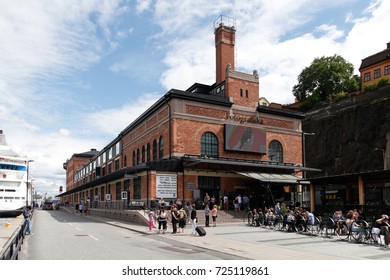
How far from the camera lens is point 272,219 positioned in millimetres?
24891

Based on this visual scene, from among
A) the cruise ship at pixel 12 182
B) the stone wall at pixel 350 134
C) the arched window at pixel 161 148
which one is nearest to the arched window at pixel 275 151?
the arched window at pixel 161 148

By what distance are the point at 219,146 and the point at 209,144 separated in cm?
113

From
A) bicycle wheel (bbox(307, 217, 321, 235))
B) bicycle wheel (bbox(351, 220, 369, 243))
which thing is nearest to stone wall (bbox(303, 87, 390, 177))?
bicycle wheel (bbox(307, 217, 321, 235))

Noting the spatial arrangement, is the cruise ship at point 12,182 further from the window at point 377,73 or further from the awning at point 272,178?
the window at point 377,73

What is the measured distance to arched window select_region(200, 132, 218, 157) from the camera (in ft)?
127

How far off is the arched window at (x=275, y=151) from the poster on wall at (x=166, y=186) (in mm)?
13415

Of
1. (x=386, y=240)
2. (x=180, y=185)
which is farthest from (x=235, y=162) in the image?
(x=386, y=240)

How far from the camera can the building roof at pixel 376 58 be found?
74569mm

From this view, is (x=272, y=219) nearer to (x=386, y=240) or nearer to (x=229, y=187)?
(x=386, y=240)

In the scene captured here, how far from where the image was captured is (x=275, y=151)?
44.1m

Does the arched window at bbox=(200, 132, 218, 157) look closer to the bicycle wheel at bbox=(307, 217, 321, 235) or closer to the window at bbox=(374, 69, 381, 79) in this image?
the bicycle wheel at bbox=(307, 217, 321, 235)

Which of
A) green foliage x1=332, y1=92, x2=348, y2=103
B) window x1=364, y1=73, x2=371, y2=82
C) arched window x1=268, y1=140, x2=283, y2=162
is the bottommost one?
arched window x1=268, y1=140, x2=283, y2=162

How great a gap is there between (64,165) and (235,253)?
448ft

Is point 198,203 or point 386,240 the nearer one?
point 386,240
